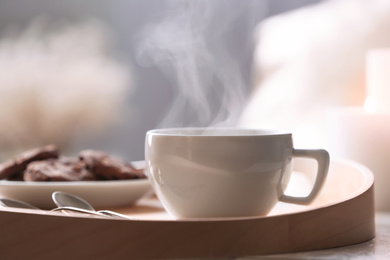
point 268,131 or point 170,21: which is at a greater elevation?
point 170,21

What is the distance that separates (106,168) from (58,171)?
6 centimetres

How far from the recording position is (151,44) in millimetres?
1087

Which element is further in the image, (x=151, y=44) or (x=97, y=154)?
(x=151, y=44)

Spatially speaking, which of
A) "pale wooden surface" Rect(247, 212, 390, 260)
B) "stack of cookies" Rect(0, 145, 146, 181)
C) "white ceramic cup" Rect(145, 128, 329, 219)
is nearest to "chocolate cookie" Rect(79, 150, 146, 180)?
"stack of cookies" Rect(0, 145, 146, 181)

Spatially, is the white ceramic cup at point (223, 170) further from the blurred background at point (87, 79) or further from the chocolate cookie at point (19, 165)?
the blurred background at point (87, 79)

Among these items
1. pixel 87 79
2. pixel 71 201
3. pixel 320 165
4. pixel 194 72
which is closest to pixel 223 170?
pixel 320 165

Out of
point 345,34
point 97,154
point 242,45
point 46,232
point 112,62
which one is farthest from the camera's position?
point 112,62

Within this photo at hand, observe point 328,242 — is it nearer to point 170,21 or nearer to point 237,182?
point 237,182

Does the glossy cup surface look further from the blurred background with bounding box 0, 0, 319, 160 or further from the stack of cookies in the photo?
the blurred background with bounding box 0, 0, 319, 160

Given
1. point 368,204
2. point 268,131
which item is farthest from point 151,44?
point 368,204

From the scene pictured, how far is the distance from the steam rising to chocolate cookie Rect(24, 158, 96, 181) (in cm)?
31

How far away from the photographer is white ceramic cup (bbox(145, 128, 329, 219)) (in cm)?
53

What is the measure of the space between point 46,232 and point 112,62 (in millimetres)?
848

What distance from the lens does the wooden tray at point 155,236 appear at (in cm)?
47
